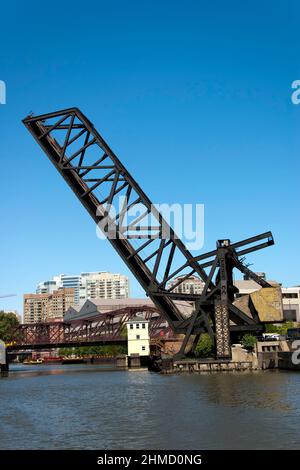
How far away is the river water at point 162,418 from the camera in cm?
1338

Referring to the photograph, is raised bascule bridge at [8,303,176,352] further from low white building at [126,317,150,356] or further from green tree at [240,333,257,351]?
green tree at [240,333,257,351]

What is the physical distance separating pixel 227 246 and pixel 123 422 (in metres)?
20.0

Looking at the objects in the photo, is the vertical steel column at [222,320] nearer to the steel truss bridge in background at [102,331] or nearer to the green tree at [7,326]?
the steel truss bridge in background at [102,331]

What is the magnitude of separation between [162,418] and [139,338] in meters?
45.7

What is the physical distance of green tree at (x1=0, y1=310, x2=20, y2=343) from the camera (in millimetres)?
84812

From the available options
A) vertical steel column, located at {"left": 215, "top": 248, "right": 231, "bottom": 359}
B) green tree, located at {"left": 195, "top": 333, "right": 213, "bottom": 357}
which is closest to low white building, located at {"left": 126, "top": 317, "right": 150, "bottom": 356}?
green tree, located at {"left": 195, "top": 333, "right": 213, "bottom": 357}

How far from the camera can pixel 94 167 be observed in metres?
35.3

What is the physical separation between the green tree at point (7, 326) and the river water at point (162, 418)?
59.9m

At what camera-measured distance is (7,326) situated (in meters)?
86.7

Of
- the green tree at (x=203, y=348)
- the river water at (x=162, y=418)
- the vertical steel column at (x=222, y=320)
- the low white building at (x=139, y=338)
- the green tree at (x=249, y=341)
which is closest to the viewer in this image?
the river water at (x=162, y=418)

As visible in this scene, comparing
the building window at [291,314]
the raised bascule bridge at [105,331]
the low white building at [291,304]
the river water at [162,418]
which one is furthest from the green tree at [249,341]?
the building window at [291,314]

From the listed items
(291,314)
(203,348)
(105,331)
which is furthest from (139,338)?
(291,314)

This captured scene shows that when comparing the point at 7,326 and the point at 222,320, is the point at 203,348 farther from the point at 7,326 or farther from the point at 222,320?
the point at 7,326
